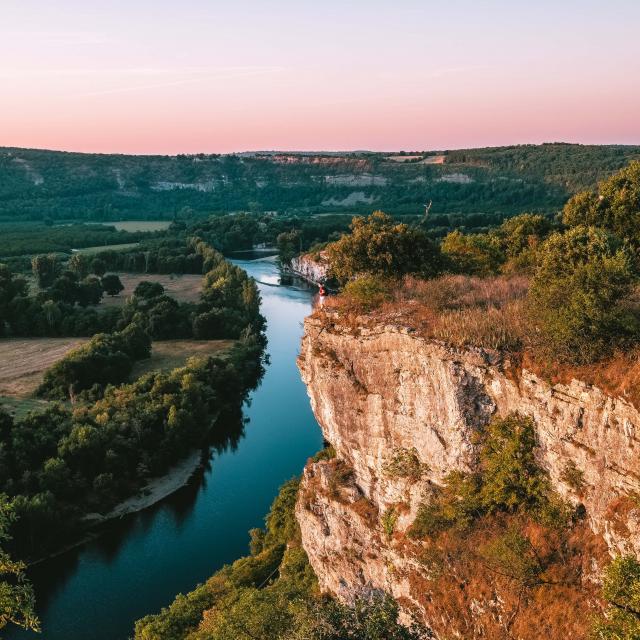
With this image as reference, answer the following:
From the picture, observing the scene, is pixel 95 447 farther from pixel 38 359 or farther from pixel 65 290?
pixel 65 290

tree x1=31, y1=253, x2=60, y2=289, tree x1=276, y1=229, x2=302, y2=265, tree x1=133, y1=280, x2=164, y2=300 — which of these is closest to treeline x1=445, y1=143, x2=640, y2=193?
tree x1=276, y1=229, x2=302, y2=265

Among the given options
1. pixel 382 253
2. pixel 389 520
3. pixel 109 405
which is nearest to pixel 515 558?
pixel 389 520

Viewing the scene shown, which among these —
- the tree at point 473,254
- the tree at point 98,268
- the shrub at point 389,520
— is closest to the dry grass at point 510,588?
the shrub at point 389,520

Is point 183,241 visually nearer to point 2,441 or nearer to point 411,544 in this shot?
point 2,441

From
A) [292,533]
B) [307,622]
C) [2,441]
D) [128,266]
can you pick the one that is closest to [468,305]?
[307,622]

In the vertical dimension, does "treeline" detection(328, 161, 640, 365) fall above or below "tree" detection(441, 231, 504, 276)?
above

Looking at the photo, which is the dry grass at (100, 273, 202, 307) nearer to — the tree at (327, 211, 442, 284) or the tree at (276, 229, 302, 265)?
the tree at (276, 229, 302, 265)

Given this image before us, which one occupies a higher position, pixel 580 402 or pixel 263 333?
pixel 580 402
